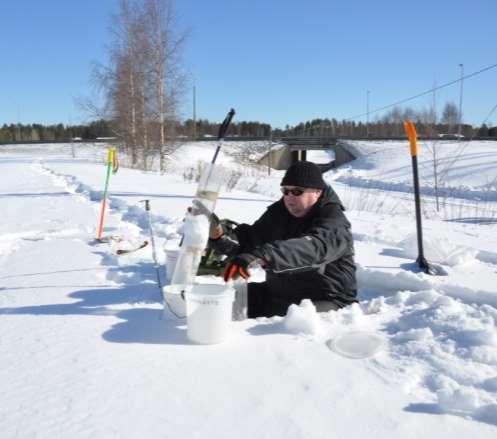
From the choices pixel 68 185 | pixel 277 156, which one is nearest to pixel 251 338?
pixel 68 185

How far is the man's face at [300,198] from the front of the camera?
3.09 m

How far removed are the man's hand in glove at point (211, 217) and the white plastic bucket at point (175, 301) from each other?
→ 478mm

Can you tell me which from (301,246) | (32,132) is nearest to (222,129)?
(301,246)

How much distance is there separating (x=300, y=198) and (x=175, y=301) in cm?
100

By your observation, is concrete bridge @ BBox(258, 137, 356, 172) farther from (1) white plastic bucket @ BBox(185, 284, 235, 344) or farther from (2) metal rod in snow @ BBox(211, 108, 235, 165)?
(1) white plastic bucket @ BBox(185, 284, 235, 344)

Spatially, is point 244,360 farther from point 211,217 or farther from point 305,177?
point 305,177

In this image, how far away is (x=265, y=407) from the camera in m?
1.93

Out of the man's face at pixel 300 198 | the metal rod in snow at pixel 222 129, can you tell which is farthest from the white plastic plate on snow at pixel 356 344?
the metal rod in snow at pixel 222 129

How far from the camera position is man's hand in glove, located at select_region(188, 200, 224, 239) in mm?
2986

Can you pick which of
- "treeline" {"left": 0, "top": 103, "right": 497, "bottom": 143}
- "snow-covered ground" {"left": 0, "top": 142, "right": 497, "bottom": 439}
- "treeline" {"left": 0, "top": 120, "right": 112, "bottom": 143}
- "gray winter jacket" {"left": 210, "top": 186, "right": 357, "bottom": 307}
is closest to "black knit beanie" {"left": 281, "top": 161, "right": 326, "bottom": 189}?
"gray winter jacket" {"left": 210, "top": 186, "right": 357, "bottom": 307}

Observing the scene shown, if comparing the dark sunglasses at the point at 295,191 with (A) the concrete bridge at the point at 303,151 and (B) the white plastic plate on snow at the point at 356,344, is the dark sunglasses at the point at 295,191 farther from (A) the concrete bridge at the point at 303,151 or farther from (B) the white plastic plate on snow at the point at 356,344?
(A) the concrete bridge at the point at 303,151

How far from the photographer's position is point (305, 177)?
304 centimetres

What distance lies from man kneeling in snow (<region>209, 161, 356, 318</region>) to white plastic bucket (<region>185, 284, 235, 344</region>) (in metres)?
0.32

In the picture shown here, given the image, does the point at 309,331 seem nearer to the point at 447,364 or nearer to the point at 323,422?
the point at 447,364
